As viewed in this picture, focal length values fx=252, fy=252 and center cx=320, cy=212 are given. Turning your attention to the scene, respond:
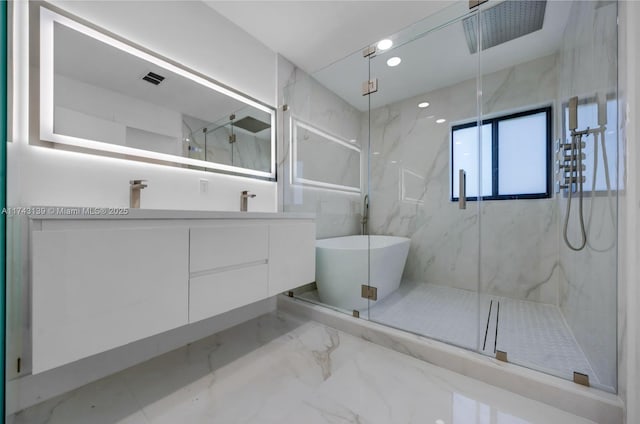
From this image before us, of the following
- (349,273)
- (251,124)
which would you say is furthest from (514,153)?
(251,124)

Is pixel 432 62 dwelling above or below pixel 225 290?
above

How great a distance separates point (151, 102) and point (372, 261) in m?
1.86

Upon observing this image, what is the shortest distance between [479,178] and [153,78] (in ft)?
7.51

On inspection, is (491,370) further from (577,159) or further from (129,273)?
(129,273)

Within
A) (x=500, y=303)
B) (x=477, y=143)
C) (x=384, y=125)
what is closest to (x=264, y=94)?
(x=384, y=125)

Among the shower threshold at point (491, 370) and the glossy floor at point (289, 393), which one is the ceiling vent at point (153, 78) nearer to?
the glossy floor at point (289, 393)

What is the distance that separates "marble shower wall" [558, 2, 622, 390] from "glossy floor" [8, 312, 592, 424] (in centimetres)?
43

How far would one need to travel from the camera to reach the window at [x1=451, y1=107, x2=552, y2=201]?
2.00m

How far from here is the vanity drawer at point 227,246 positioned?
1164 millimetres

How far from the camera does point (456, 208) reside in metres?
2.15

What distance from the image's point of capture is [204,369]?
1337 mm

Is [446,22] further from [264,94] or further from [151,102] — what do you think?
[151,102]

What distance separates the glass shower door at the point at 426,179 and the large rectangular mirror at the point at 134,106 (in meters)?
1.24

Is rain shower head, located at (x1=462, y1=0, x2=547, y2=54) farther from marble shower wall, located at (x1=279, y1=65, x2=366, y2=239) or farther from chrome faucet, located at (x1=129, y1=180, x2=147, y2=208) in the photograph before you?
chrome faucet, located at (x1=129, y1=180, x2=147, y2=208)
